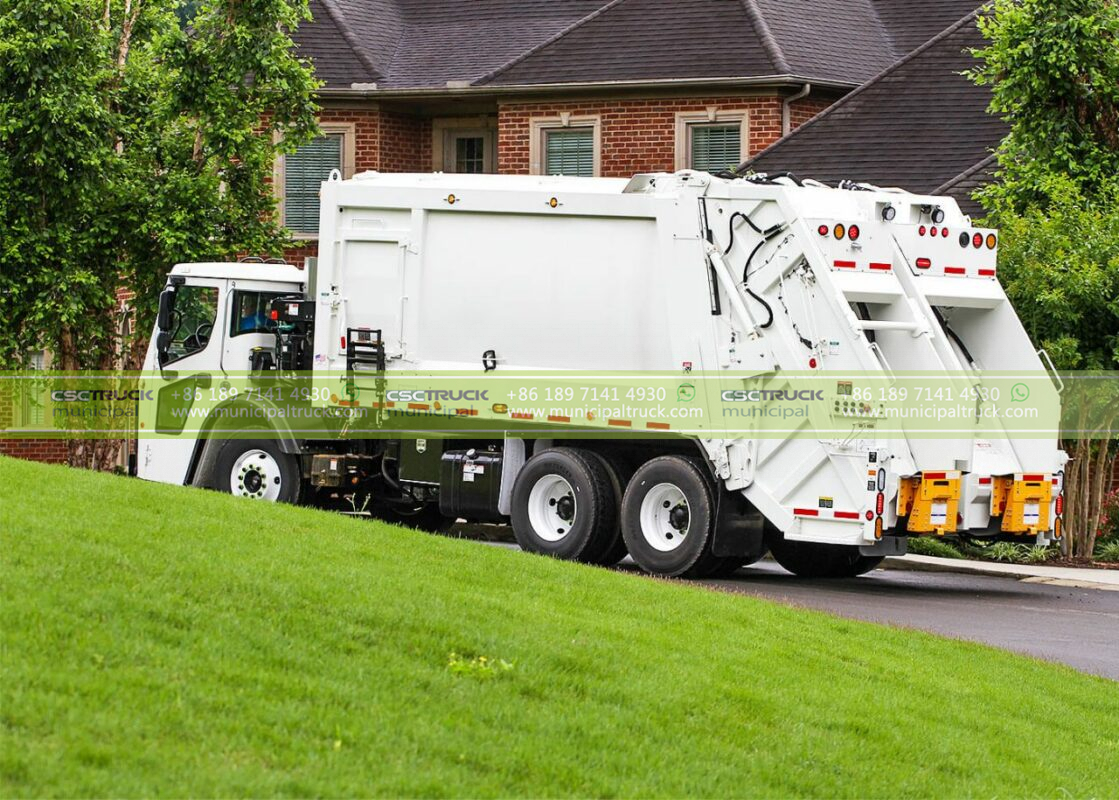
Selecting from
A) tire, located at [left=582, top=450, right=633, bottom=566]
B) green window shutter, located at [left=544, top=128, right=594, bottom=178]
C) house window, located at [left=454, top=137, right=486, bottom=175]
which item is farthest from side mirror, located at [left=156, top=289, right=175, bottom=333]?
house window, located at [left=454, top=137, right=486, bottom=175]

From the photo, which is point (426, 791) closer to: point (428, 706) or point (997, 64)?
point (428, 706)

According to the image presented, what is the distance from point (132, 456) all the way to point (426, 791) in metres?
13.1

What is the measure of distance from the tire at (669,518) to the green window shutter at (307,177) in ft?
44.7

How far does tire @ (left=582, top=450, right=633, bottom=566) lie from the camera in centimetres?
1554

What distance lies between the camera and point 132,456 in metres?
18.7

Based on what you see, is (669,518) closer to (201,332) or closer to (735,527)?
(735,527)

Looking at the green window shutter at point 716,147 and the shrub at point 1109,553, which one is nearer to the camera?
the shrub at point 1109,553

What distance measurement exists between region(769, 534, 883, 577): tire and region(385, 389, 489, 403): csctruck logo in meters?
2.90

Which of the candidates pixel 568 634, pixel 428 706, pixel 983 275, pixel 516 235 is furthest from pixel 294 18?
pixel 428 706

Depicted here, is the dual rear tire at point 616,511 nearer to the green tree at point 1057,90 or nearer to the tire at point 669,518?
the tire at point 669,518

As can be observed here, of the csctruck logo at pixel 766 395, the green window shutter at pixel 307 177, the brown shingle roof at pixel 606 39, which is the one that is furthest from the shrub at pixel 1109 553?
the green window shutter at pixel 307 177

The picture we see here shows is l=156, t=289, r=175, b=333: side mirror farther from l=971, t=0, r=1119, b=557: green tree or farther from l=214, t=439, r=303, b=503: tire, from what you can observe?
l=971, t=0, r=1119, b=557: green tree

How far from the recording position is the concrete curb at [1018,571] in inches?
653

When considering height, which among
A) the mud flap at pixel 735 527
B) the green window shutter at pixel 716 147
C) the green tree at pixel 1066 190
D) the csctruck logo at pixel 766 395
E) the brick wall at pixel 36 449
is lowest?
the mud flap at pixel 735 527
